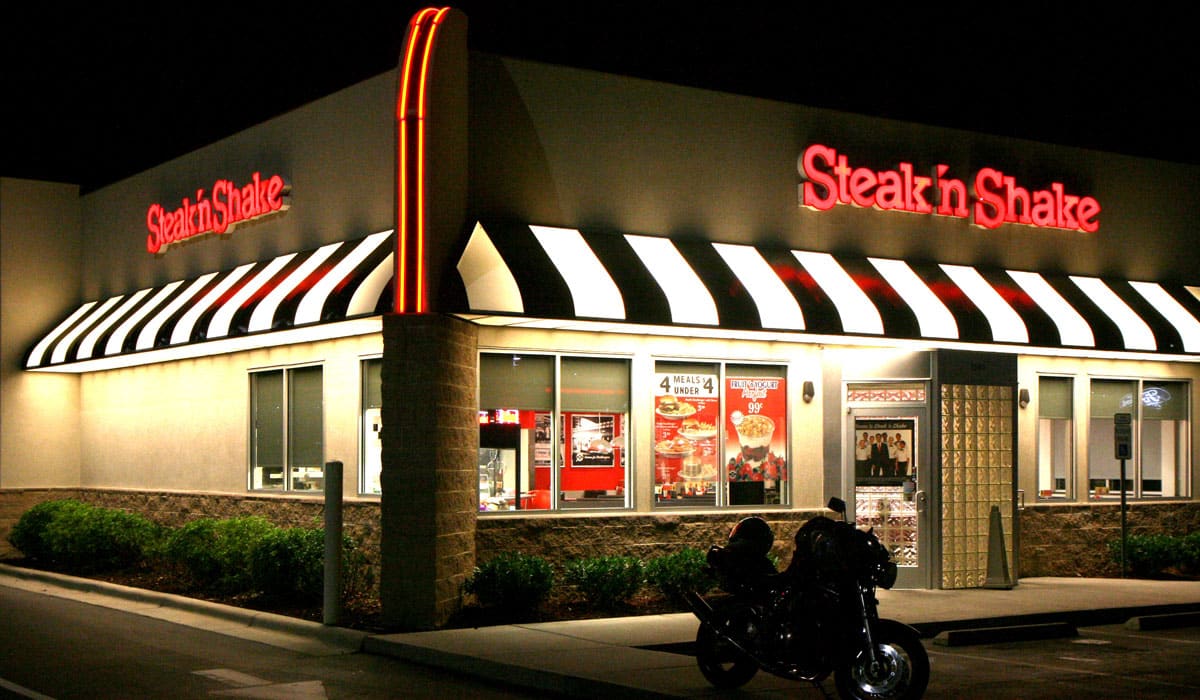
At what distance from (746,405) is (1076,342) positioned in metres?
4.88

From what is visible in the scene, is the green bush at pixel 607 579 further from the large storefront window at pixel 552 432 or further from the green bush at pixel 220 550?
the green bush at pixel 220 550

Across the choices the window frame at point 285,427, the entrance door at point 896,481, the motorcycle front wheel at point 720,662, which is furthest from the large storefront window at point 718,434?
the motorcycle front wheel at point 720,662

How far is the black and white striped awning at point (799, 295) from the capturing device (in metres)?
15.5

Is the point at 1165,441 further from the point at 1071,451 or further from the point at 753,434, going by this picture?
the point at 753,434

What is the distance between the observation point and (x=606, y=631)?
14.5m

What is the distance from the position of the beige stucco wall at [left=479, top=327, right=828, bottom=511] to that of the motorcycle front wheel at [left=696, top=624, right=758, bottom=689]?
6364 mm

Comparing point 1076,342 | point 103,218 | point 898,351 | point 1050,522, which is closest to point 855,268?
point 898,351

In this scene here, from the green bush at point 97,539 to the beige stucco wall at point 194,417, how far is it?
4.07 feet

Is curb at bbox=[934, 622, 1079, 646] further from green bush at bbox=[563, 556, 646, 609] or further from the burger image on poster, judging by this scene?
the burger image on poster

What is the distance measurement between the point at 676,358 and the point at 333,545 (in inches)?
204

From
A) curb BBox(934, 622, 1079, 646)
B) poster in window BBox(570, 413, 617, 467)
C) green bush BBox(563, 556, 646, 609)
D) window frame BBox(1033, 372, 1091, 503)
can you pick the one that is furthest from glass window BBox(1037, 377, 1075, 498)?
green bush BBox(563, 556, 646, 609)

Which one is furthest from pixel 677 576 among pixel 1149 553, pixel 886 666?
pixel 1149 553

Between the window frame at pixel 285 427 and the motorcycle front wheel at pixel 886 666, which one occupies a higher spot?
the window frame at pixel 285 427

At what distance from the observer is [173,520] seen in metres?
22.5
